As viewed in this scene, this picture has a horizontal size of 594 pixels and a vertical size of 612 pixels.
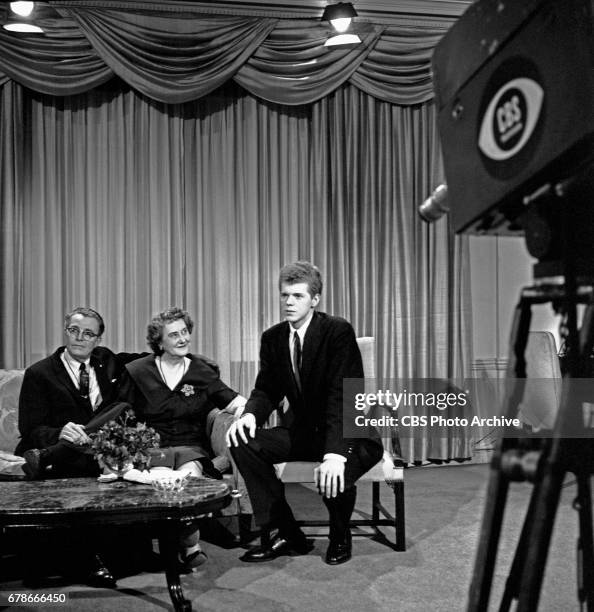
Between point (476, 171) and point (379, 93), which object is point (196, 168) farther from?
point (476, 171)

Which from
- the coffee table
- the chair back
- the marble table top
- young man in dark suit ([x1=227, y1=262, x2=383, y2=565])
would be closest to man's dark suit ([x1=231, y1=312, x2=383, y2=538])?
young man in dark suit ([x1=227, y1=262, x2=383, y2=565])

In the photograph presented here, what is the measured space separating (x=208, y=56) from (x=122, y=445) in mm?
2382

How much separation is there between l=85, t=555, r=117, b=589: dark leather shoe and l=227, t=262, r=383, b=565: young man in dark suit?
19.1 inches

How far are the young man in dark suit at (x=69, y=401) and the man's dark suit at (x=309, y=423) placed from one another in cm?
56

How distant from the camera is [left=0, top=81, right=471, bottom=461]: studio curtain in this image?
13.6ft

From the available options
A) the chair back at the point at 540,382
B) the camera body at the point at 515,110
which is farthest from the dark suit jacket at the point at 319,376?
the camera body at the point at 515,110

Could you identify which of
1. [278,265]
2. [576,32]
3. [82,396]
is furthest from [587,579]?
[278,265]

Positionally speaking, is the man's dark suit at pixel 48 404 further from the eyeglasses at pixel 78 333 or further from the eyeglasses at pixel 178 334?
the eyeglasses at pixel 178 334

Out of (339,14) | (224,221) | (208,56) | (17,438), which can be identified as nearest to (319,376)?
(17,438)

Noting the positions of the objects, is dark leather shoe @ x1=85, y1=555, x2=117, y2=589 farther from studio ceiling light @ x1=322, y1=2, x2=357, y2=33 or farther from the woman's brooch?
studio ceiling light @ x1=322, y1=2, x2=357, y2=33

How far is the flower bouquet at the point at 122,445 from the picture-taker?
8.13ft

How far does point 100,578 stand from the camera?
7.86ft

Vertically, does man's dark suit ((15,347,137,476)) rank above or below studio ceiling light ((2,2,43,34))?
below

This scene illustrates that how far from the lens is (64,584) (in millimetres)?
2426
